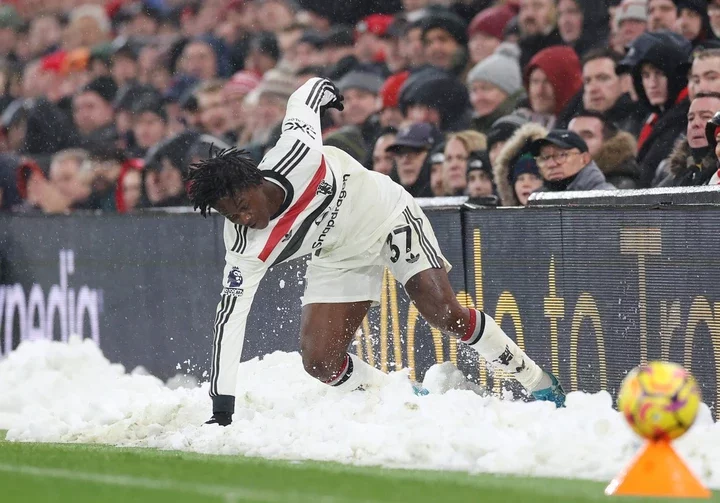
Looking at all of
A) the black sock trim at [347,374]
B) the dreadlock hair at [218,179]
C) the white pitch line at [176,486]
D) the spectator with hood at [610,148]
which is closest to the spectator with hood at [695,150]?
the spectator with hood at [610,148]

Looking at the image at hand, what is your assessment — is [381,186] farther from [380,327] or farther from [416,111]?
[416,111]

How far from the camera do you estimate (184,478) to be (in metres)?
6.11

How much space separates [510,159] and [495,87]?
1.31 m

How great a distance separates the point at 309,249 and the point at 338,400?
111 cm

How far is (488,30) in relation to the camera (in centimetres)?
1170

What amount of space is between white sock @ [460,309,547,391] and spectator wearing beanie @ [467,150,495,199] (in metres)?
2.57

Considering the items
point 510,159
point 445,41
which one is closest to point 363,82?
point 445,41

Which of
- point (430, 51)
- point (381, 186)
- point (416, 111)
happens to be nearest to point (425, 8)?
point (430, 51)

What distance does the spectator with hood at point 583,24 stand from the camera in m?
10.8

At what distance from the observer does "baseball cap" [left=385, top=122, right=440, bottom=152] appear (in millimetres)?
11086

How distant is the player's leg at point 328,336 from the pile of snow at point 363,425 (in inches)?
9.1

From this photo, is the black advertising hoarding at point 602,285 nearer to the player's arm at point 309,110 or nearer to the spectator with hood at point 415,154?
the player's arm at point 309,110

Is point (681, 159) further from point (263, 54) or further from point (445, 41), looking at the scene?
point (263, 54)

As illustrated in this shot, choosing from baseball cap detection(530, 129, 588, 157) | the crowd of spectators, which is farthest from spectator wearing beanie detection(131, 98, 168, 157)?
baseball cap detection(530, 129, 588, 157)
